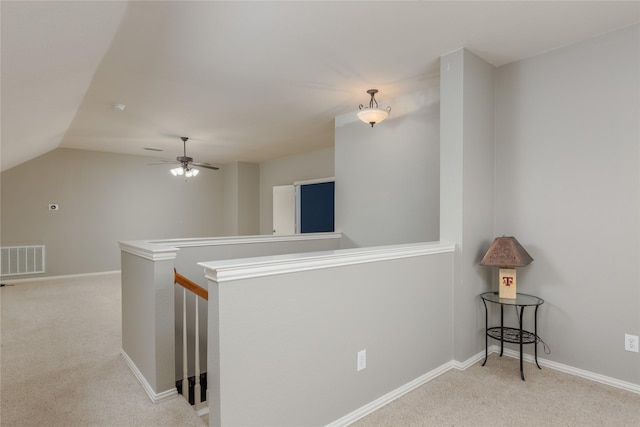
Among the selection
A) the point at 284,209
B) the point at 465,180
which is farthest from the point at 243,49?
the point at 284,209

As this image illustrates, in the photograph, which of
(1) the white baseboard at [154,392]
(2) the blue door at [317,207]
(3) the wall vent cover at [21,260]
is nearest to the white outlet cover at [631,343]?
(1) the white baseboard at [154,392]

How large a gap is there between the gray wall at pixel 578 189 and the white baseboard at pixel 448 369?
0.05m

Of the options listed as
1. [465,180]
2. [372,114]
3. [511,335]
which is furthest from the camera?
[372,114]

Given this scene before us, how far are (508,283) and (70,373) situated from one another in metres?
3.63

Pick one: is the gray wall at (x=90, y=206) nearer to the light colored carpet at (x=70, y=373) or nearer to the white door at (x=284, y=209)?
the light colored carpet at (x=70, y=373)

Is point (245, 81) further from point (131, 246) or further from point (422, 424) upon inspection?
point (422, 424)

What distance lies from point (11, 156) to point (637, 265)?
22.4 ft

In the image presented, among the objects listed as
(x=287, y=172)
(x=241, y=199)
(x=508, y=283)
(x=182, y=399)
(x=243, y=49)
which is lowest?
(x=182, y=399)

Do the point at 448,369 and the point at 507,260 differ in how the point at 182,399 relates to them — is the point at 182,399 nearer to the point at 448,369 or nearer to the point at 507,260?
the point at 448,369

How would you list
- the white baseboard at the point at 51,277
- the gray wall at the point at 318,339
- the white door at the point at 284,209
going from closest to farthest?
the gray wall at the point at 318,339 → the white baseboard at the point at 51,277 → the white door at the point at 284,209

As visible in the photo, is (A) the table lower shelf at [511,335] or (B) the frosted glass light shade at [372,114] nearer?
(A) the table lower shelf at [511,335]

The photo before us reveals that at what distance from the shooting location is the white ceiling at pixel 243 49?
2.07 meters

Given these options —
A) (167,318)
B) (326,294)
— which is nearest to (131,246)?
(167,318)

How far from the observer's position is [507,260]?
Result: 2.69m
